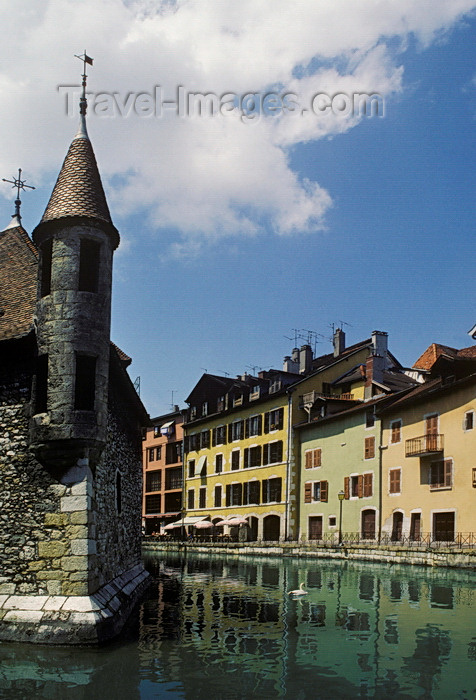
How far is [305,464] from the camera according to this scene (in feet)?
159

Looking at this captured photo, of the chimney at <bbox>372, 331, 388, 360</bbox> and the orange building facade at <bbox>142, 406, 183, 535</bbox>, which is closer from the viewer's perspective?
the chimney at <bbox>372, 331, 388, 360</bbox>

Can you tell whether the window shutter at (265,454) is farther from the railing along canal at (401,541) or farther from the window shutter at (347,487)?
the window shutter at (347,487)

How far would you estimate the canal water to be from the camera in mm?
9266

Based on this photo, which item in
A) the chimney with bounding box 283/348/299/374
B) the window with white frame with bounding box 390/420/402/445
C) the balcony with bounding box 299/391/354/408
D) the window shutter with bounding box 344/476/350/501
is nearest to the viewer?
the window with white frame with bounding box 390/420/402/445

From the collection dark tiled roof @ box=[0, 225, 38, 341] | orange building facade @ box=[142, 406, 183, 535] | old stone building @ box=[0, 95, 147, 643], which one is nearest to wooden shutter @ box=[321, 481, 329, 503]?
orange building facade @ box=[142, 406, 183, 535]

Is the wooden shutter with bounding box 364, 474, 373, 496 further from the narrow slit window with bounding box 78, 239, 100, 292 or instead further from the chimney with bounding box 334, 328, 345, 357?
the narrow slit window with bounding box 78, 239, 100, 292

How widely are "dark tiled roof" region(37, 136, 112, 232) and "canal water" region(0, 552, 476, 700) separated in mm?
7584

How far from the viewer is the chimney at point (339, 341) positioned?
54.8 metres

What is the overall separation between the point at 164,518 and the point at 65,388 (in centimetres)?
5683

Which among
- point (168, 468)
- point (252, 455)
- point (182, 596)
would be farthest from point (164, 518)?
point (182, 596)

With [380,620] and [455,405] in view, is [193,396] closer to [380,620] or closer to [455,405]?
[455,405]

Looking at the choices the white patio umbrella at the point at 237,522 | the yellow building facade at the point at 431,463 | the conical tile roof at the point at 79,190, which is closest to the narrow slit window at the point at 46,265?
the conical tile roof at the point at 79,190

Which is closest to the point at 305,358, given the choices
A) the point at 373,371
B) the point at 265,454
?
the point at 265,454

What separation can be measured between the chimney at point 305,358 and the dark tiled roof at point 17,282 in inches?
1555
